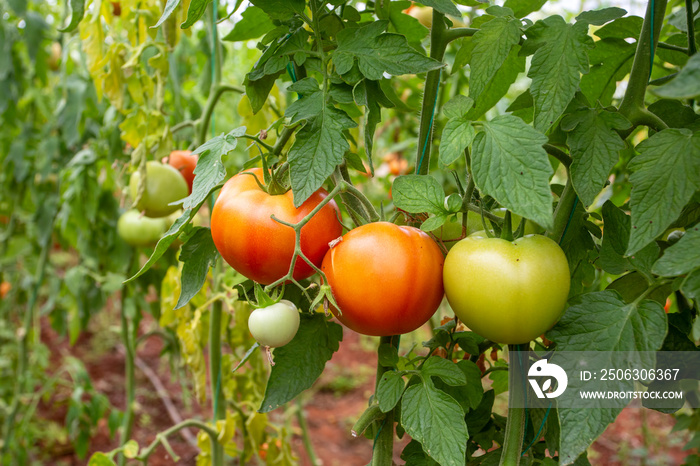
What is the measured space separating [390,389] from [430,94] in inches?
13.5

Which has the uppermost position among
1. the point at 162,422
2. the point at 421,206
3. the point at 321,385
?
the point at 421,206

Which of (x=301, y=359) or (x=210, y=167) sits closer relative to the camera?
(x=210, y=167)

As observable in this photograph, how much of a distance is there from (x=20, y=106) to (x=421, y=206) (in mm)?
2089

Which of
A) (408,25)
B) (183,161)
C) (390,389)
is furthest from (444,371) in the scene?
(183,161)

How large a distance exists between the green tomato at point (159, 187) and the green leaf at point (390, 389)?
0.68 meters

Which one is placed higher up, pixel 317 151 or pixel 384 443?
pixel 317 151

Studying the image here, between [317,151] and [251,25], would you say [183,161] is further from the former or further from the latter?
[317,151]

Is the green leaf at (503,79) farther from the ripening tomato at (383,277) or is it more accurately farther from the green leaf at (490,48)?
the ripening tomato at (383,277)

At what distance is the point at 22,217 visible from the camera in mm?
2191

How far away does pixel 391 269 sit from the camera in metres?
0.53

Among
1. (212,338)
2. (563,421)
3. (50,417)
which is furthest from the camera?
A: (50,417)

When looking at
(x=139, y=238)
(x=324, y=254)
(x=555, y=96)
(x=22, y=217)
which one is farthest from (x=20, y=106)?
(x=555, y=96)

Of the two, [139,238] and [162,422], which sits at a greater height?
[139,238]

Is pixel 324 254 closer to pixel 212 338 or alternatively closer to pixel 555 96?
pixel 555 96
